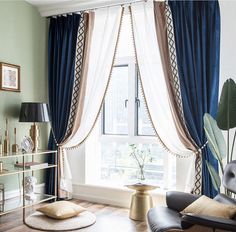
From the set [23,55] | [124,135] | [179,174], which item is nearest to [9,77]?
[23,55]

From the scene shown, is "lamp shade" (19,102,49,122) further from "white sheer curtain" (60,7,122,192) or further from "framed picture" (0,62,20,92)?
"white sheer curtain" (60,7,122,192)

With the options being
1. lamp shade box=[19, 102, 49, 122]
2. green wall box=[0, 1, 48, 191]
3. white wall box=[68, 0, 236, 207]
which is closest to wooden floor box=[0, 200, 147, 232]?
white wall box=[68, 0, 236, 207]

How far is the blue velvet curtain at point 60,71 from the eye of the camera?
14.1 feet

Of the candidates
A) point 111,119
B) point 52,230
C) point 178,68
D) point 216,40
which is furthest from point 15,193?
point 216,40

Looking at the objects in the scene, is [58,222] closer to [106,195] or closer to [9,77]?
[106,195]

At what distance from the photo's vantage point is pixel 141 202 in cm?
356

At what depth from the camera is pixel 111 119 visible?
446 centimetres

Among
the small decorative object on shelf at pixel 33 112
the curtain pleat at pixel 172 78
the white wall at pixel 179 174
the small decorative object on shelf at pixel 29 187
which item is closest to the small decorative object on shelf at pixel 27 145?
the small decorative object on shelf at pixel 33 112

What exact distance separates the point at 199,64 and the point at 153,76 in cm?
57

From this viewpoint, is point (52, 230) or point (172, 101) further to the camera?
point (172, 101)

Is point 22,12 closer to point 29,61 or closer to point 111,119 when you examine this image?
point 29,61

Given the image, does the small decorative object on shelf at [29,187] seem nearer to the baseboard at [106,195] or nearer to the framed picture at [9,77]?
the baseboard at [106,195]

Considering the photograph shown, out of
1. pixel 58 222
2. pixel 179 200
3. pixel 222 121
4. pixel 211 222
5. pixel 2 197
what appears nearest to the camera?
pixel 211 222

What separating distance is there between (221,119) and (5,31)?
9.21ft
